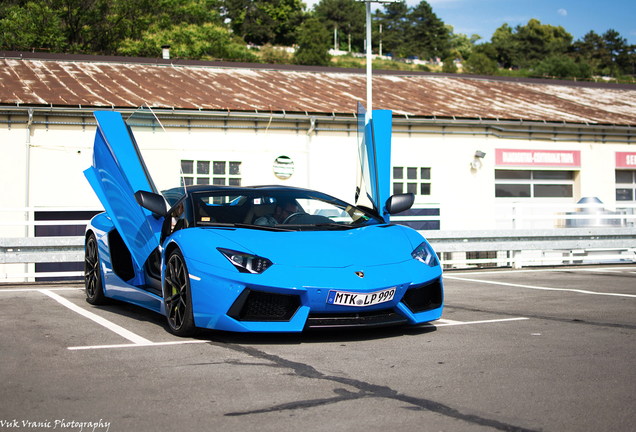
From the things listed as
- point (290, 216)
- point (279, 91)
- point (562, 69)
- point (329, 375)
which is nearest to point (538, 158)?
point (279, 91)

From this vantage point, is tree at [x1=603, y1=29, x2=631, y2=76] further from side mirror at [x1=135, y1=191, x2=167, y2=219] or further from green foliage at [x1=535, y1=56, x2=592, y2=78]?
side mirror at [x1=135, y1=191, x2=167, y2=219]

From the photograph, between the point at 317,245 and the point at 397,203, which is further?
the point at 397,203

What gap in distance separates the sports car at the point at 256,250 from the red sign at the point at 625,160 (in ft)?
53.7

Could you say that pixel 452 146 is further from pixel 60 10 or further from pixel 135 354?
pixel 60 10

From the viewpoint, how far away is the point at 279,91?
19.3 meters

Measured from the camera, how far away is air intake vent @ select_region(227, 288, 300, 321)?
180 inches

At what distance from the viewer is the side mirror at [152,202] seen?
5410 mm

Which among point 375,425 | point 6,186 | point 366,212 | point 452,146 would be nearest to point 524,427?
point 375,425

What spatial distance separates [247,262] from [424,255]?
1.46 meters

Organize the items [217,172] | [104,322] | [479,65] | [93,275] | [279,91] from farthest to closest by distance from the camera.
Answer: [479,65], [279,91], [217,172], [93,275], [104,322]

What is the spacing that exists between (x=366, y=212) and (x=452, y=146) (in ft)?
43.2

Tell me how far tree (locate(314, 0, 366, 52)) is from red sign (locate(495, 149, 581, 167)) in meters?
110

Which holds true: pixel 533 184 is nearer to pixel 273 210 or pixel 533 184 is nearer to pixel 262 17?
pixel 273 210

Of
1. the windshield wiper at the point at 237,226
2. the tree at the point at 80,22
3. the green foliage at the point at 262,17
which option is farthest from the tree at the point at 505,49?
the windshield wiper at the point at 237,226
